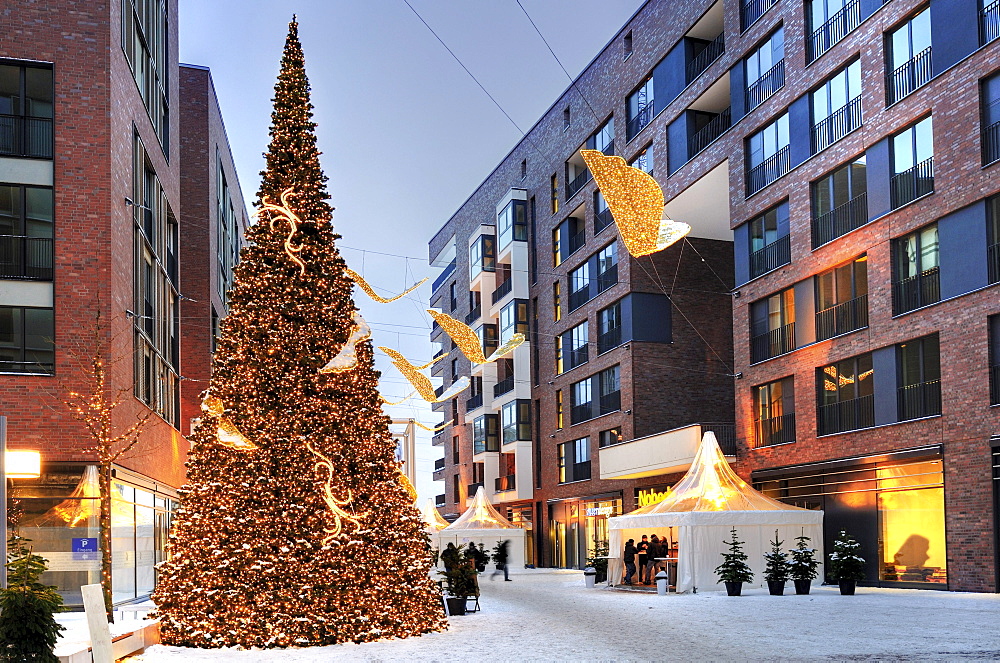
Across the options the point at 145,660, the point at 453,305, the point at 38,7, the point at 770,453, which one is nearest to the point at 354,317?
the point at 145,660

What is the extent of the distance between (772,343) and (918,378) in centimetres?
789

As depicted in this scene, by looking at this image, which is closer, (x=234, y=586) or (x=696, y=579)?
(x=234, y=586)

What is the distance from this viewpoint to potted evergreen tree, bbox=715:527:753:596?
26.3 m

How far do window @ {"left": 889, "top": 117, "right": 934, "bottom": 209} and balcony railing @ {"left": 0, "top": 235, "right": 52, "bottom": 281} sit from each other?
21886 mm

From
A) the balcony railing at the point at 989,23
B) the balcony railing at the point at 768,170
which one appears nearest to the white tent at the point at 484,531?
the balcony railing at the point at 768,170

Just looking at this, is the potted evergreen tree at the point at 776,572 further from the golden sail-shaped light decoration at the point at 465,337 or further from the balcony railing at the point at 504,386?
the balcony railing at the point at 504,386

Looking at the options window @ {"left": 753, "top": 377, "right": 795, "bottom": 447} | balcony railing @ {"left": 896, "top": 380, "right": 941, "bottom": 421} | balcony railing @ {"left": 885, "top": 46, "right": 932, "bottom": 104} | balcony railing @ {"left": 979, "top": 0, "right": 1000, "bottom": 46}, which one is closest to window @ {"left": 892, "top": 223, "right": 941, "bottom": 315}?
balcony railing @ {"left": 896, "top": 380, "right": 941, "bottom": 421}

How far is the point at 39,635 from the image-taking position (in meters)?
10.7

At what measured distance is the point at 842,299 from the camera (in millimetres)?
32250

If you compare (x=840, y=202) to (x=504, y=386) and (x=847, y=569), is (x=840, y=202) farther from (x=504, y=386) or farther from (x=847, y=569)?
(x=504, y=386)

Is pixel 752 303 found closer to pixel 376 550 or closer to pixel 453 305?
pixel 376 550

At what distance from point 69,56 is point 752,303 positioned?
23190 mm

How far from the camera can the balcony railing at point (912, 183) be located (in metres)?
28.2

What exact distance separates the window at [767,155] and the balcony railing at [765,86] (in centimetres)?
104
